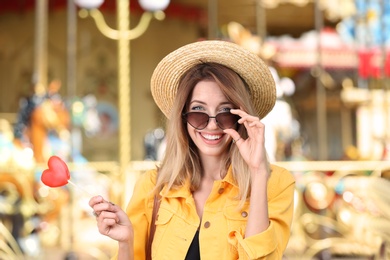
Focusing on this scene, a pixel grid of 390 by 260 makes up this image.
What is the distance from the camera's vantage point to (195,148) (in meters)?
2.54

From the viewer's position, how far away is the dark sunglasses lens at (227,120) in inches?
93.0

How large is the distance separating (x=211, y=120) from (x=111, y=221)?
0.40 metres

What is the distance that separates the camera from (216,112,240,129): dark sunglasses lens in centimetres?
236

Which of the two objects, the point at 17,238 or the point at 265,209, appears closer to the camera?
the point at 265,209

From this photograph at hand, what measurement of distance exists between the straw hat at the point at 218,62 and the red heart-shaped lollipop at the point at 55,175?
1.68 ft

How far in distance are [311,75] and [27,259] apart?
23.0ft

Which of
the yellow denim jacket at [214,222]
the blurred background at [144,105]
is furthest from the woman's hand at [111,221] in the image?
the blurred background at [144,105]

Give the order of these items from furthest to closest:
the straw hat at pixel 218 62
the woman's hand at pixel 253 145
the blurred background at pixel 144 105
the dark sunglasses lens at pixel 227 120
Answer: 1. the blurred background at pixel 144 105
2. the straw hat at pixel 218 62
3. the dark sunglasses lens at pixel 227 120
4. the woman's hand at pixel 253 145

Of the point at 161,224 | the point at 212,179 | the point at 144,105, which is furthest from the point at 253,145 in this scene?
the point at 144,105

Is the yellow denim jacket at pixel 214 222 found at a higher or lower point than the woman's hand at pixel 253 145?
lower

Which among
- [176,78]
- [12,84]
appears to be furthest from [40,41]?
[176,78]

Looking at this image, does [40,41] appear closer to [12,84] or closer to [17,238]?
[17,238]

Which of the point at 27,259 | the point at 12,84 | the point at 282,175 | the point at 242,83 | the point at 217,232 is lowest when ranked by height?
the point at 27,259

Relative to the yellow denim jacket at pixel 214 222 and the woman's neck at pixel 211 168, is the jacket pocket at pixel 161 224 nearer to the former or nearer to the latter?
the yellow denim jacket at pixel 214 222
